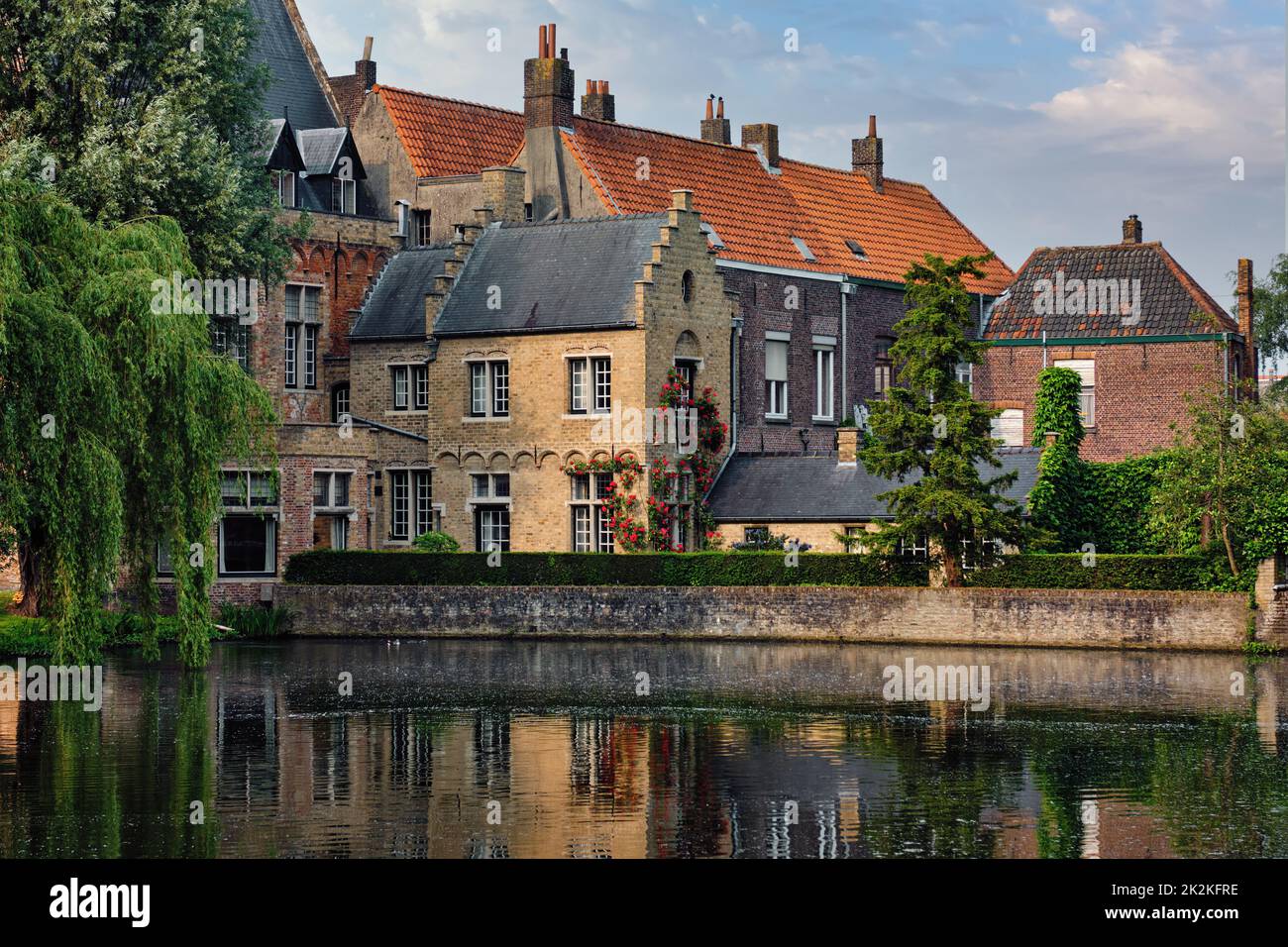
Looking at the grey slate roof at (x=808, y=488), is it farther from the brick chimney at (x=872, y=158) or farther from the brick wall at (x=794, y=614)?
the brick chimney at (x=872, y=158)

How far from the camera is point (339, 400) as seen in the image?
53.4m

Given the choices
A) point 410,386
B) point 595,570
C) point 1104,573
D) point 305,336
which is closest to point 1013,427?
point 410,386

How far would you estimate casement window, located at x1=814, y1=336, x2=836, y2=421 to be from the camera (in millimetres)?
56375

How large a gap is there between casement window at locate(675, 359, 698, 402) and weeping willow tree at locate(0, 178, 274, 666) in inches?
585

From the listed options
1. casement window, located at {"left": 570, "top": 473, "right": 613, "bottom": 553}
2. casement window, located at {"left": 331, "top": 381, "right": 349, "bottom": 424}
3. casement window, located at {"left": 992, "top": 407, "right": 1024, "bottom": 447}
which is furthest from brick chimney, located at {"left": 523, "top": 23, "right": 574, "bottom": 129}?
casement window, located at {"left": 992, "top": 407, "right": 1024, "bottom": 447}

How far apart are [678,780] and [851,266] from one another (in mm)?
38073

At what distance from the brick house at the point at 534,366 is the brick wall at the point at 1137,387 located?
38.3ft

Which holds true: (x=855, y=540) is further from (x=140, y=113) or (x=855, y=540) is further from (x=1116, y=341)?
(x=140, y=113)

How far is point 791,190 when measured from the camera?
60219 millimetres

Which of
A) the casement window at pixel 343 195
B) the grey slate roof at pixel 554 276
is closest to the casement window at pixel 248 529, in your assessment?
the grey slate roof at pixel 554 276

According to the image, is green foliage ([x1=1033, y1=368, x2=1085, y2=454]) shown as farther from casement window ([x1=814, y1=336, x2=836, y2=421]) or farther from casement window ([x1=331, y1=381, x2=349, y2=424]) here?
casement window ([x1=331, y1=381, x2=349, y2=424])

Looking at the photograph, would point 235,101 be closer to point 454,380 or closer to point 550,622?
point 454,380

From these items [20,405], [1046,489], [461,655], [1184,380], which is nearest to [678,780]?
[20,405]
